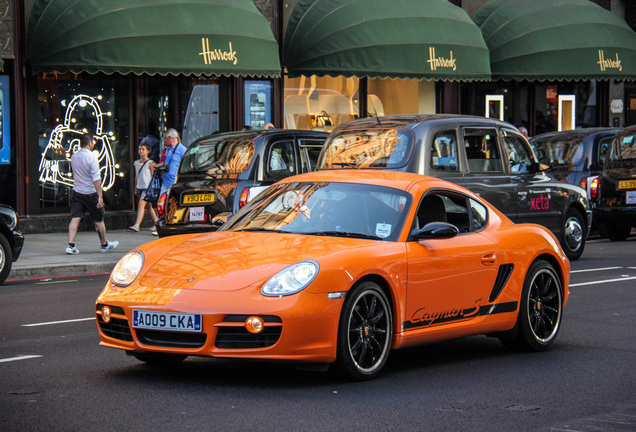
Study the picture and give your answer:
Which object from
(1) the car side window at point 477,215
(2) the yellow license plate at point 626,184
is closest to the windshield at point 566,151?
(2) the yellow license plate at point 626,184

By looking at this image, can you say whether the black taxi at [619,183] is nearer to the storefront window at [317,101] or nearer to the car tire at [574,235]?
the car tire at [574,235]

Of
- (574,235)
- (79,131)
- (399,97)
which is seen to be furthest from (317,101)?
(574,235)

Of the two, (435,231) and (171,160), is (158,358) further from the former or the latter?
(171,160)

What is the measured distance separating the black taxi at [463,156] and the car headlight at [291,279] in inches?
228

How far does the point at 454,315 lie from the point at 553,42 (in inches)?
755

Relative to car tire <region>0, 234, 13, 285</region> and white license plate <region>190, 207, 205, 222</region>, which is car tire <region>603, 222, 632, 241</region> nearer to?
white license plate <region>190, 207, 205, 222</region>

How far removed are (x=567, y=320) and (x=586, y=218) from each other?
6.44 meters

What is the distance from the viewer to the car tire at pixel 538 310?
823cm

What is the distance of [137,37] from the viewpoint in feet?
61.5

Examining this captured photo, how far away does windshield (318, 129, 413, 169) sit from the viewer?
12.5 metres

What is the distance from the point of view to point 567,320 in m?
10.0

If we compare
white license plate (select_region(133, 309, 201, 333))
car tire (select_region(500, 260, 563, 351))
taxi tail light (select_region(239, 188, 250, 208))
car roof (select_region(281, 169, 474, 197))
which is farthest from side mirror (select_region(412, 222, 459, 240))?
taxi tail light (select_region(239, 188, 250, 208))

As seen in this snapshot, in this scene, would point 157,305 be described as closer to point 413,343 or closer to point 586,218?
point 413,343

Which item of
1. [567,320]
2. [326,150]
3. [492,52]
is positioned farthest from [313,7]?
[567,320]
